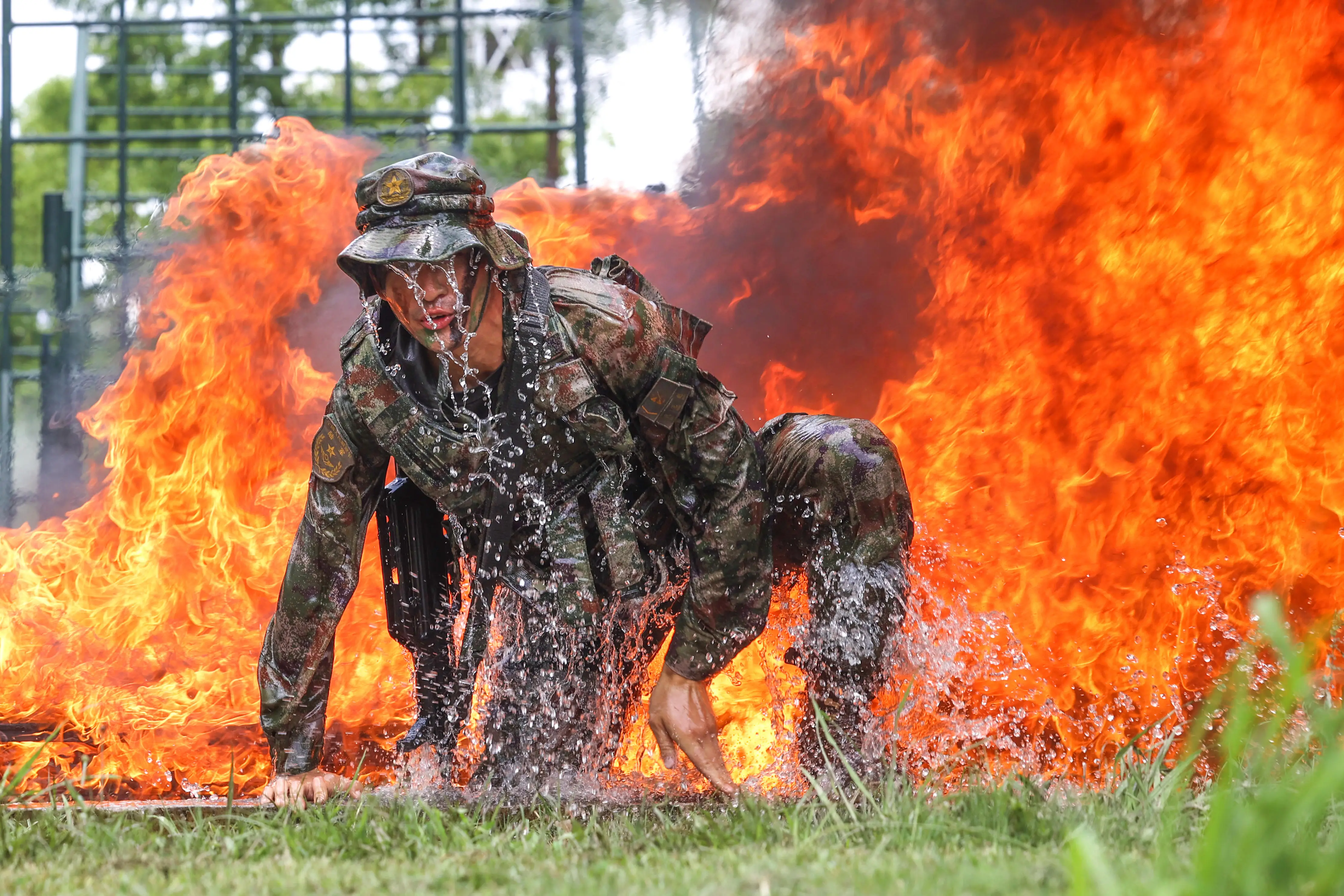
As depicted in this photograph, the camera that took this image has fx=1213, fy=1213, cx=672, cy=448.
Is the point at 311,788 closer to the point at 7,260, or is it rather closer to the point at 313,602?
the point at 313,602

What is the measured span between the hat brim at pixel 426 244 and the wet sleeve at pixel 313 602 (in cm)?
43

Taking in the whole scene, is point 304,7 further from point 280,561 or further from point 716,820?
point 716,820

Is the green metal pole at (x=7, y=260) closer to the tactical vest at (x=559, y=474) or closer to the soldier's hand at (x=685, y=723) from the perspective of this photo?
the tactical vest at (x=559, y=474)

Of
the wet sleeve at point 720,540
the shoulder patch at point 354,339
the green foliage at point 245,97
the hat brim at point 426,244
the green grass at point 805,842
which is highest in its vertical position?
the green foliage at point 245,97

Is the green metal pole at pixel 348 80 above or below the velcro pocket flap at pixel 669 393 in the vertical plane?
above

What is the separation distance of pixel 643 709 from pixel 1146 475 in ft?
7.90

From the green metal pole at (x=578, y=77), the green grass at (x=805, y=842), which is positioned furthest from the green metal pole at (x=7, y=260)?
the green grass at (x=805, y=842)

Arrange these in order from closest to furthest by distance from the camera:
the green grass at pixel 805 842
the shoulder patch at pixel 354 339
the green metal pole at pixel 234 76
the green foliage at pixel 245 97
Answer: the green grass at pixel 805 842
the shoulder patch at pixel 354 339
the green metal pole at pixel 234 76
the green foliage at pixel 245 97

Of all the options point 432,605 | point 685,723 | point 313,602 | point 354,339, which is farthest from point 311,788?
point 354,339

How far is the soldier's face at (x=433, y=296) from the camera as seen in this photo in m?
3.31

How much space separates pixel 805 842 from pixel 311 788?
1.49 m

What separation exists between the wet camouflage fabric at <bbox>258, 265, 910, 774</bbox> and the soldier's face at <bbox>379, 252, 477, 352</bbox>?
184mm

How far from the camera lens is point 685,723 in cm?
336

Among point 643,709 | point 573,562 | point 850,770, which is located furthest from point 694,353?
point 850,770
